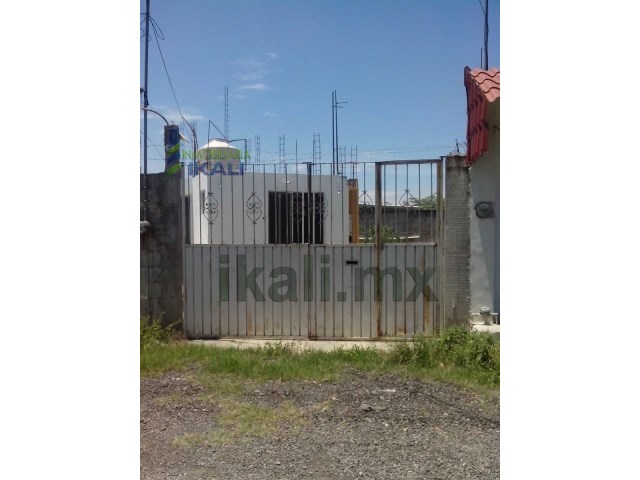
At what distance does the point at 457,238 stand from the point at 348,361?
1.81 meters

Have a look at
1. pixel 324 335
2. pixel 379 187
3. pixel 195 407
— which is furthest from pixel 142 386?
pixel 379 187

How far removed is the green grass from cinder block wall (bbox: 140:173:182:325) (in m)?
0.75

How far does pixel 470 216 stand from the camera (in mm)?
5320

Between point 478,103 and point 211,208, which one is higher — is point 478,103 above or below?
above

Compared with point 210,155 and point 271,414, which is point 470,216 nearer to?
point 271,414

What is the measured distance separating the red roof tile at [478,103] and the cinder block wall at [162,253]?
3.26 meters

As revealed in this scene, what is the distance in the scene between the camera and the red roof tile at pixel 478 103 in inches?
179

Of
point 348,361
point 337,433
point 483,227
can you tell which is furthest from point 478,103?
point 337,433

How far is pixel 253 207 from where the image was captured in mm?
5914

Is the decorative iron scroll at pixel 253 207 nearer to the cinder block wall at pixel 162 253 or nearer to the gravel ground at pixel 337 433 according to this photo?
the cinder block wall at pixel 162 253

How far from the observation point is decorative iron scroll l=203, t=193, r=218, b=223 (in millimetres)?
5801

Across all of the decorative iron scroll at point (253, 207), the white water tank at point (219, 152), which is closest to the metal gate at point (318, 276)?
the decorative iron scroll at point (253, 207)

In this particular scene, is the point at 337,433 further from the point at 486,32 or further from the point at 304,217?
the point at 486,32

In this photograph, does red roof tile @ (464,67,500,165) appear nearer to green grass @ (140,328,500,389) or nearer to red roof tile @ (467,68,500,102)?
red roof tile @ (467,68,500,102)
